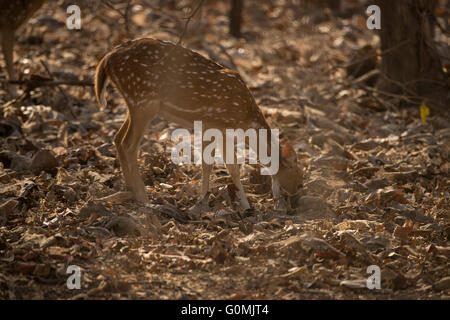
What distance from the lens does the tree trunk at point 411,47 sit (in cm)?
930

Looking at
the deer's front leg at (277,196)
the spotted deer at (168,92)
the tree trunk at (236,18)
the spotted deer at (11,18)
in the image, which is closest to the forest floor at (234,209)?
the deer's front leg at (277,196)

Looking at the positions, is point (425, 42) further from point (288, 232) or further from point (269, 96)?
point (288, 232)

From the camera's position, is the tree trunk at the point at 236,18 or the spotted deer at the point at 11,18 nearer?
the spotted deer at the point at 11,18

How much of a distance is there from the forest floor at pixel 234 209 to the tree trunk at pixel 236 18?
3484mm

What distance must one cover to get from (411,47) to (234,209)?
15.0 feet

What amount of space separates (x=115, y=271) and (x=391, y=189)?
123 inches

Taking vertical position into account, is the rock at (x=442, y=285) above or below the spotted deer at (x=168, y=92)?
below

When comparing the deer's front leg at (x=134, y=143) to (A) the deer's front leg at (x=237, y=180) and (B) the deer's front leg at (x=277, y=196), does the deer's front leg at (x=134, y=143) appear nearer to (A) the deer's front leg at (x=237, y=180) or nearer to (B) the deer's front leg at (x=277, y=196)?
(A) the deer's front leg at (x=237, y=180)

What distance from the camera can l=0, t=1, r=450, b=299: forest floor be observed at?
4910mm

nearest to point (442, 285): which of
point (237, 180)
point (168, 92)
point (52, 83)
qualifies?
point (237, 180)

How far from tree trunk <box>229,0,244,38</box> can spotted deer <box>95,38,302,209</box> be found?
7.74 meters

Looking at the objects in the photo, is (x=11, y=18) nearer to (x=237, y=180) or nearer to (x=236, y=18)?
(x=237, y=180)
